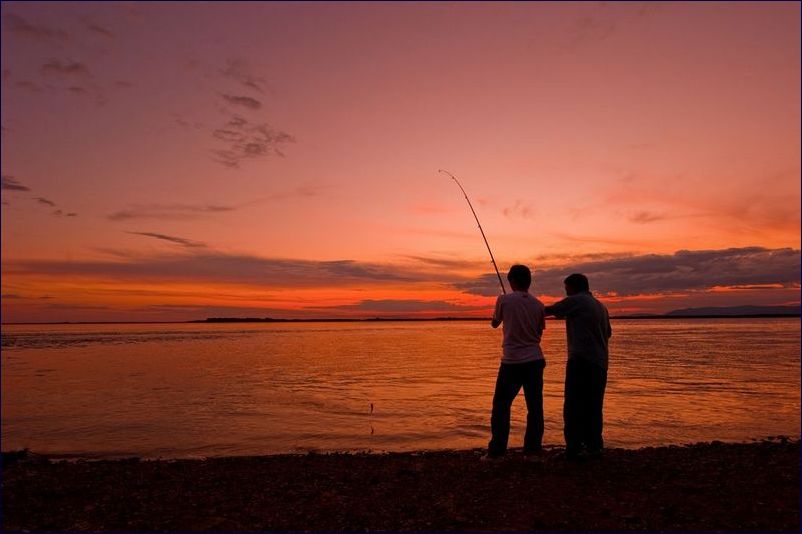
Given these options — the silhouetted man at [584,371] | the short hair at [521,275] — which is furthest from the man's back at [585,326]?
the short hair at [521,275]

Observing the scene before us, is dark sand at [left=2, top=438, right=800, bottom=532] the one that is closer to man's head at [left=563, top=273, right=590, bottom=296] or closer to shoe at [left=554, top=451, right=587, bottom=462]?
shoe at [left=554, top=451, right=587, bottom=462]

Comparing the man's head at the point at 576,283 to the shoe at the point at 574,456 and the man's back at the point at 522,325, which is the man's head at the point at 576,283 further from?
the shoe at the point at 574,456

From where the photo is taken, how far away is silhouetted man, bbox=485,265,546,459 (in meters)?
7.88

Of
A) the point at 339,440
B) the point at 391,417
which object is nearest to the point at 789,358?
the point at 391,417

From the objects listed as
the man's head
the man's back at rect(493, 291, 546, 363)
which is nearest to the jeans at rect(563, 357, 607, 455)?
the man's back at rect(493, 291, 546, 363)

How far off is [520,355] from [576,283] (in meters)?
1.38

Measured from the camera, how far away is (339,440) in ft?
42.5

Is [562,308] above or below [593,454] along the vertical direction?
above

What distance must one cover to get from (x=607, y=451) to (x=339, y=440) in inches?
242

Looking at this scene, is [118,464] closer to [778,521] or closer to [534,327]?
[534,327]

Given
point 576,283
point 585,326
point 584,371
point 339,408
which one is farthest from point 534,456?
point 339,408

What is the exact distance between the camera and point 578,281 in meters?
8.23

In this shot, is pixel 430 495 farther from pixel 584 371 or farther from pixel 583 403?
pixel 584 371

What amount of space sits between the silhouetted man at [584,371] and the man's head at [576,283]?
0.18m
